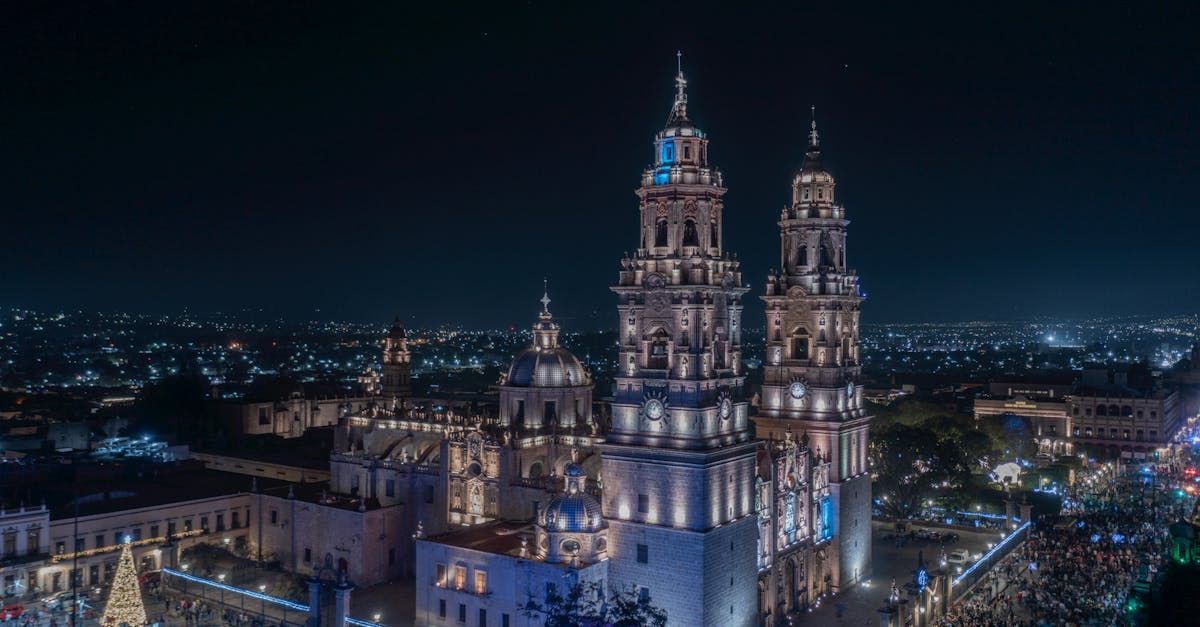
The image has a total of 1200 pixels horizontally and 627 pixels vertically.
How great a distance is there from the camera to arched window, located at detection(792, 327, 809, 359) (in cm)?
5362

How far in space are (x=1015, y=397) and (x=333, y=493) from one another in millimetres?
85660

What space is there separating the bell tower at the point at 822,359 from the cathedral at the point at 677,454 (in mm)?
117

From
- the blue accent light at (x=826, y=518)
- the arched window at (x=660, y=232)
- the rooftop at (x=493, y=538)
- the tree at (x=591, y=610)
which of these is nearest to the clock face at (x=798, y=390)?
the blue accent light at (x=826, y=518)

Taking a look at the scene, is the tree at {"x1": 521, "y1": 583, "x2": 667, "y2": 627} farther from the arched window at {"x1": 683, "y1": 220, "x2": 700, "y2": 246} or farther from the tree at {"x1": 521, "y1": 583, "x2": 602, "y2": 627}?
the arched window at {"x1": 683, "y1": 220, "x2": 700, "y2": 246}

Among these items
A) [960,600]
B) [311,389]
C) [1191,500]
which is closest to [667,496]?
[960,600]

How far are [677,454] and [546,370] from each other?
1550 cm

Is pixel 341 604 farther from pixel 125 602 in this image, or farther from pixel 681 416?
pixel 681 416

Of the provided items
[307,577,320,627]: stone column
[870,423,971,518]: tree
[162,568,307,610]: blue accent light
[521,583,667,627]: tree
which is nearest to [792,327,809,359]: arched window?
[870,423,971,518]: tree

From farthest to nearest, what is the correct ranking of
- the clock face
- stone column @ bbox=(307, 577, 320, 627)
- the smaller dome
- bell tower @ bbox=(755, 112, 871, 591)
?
the clock face < bell tower @ bbox=(755, 112, 871, 591) < stone column @ bbox=(307, 577, 320, 627) < the smaller dome

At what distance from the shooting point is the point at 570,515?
4019cm

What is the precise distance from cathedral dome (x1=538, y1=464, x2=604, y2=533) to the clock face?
16931mm

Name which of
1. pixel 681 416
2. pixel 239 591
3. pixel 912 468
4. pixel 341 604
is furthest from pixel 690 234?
pixel 912 468

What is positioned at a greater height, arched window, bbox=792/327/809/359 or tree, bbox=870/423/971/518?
arched window, bbox=792/327/809/359

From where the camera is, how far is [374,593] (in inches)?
1975
